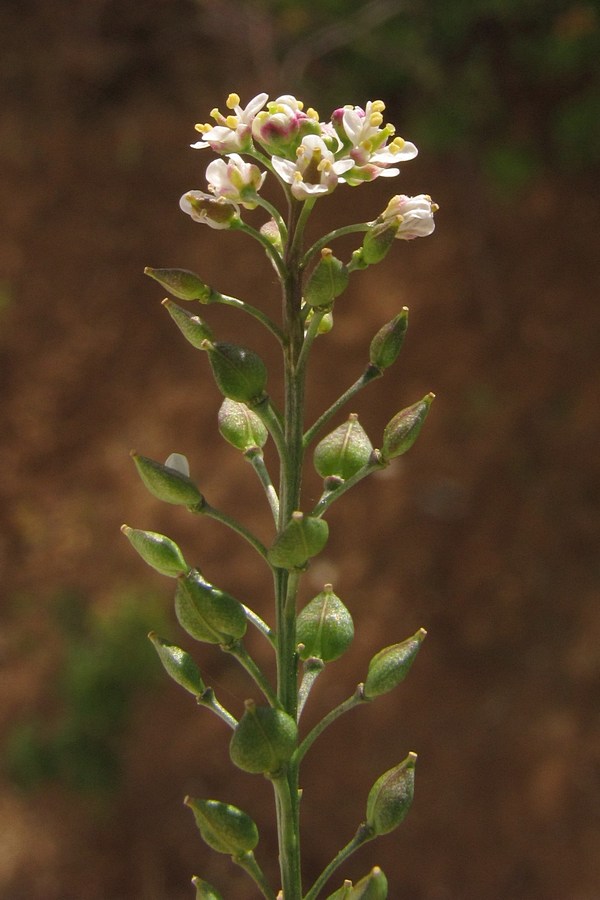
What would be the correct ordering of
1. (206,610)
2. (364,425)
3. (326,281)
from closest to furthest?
(326,281) < (206,610) < (364,425)

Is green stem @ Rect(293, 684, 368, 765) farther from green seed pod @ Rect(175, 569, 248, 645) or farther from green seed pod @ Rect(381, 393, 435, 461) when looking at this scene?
green seed pod @ Rect(381, 393, 435, 461)

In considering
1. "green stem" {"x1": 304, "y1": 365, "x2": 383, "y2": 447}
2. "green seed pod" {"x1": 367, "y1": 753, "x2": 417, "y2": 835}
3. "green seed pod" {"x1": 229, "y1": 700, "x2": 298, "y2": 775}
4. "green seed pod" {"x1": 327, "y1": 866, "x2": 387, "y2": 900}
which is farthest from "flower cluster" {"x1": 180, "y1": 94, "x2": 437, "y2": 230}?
"green seed pod" {"x1": 327, "y1": 866, "x2": 387, "y2": 900}

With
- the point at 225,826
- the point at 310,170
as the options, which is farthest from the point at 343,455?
the point at 225,826

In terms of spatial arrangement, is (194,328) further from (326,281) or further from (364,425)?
(364,425)

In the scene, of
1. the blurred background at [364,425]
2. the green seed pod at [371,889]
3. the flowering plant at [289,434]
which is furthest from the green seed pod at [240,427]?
the blurred background at [364,425]

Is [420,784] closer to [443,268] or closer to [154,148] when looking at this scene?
[443,268]
